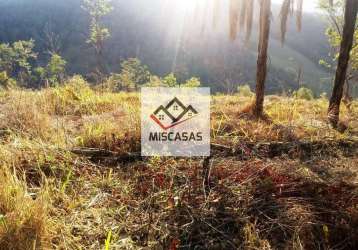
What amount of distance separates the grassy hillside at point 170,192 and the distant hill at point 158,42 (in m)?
69.1

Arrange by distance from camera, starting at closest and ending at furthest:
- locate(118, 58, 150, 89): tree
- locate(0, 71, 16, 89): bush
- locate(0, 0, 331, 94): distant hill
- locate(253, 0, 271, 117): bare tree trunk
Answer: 1. locate(253, 0, 271, 117): bare tree trunk
2. locate(0, 71, 16, 89): bush
3. locate(118, 58, 150, 89): tree
4. locate(0, 0, 331, 94): distant hill

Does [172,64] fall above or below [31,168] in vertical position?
below

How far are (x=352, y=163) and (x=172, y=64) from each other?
8386cm

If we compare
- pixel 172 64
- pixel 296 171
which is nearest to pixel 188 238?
pixel 296 171

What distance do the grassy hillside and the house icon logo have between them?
34 cm

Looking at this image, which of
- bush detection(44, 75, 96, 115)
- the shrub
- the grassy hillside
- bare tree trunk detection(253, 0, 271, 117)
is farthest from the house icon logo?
the shrub

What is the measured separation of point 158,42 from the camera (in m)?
96.6

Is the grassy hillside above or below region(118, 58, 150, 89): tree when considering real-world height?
above

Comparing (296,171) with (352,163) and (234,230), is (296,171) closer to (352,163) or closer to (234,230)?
(352,163)

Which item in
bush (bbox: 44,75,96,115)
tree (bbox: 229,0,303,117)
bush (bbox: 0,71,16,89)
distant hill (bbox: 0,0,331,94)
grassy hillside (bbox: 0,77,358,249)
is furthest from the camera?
distant hill (bbox: 0,0,331,94)

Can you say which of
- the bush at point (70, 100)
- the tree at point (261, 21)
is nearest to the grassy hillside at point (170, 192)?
the bush at point (70, 100)

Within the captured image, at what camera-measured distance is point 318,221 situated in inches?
106

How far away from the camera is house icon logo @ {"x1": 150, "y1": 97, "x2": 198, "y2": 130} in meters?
4.47

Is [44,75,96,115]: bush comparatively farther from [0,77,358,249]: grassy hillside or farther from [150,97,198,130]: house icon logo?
[150,97,198,130]: house icon logo
